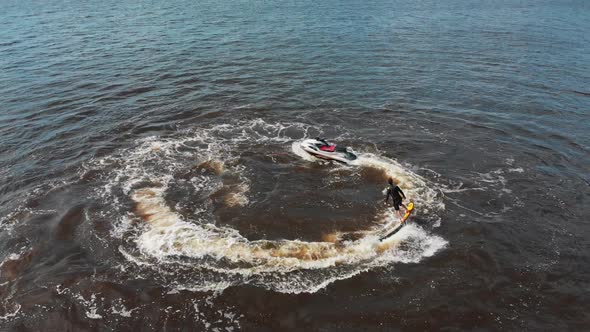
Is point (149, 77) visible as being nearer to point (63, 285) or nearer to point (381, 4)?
point (63, 285)

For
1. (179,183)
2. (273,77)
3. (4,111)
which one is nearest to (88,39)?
(4,111)

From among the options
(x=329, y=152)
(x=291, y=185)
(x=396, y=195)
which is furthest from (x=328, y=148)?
(x=396, y=195)

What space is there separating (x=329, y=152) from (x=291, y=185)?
134 inches

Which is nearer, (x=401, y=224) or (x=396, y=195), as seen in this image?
(x=401, y=224)

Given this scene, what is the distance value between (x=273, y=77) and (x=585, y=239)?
29.1 metres

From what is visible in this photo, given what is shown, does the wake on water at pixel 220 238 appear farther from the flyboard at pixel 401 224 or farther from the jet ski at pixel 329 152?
the jet ski at pixel 329 152

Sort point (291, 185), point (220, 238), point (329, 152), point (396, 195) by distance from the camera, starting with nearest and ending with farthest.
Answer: point (220, 238) → point (396, 195) → point (291, 185) → point (329, 152)

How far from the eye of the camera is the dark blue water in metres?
14.4

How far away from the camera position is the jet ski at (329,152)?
22.8 meters

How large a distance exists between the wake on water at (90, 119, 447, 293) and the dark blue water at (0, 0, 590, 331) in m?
0.12

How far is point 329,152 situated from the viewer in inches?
901

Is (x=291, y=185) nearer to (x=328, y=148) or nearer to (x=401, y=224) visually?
(x=328, y=148)

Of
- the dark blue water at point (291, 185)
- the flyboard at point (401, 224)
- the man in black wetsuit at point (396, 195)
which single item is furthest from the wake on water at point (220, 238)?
the man in black wetsuit at point (396, 195)

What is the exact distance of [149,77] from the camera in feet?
126
